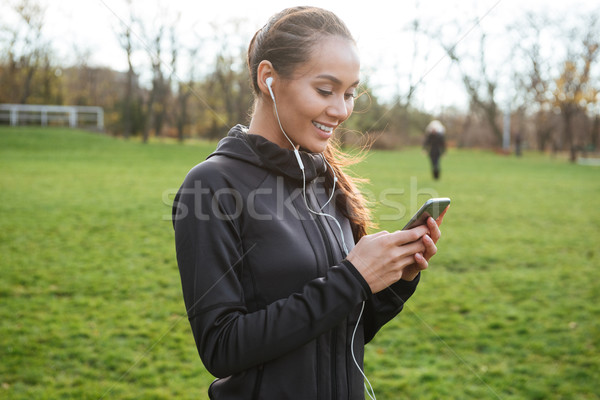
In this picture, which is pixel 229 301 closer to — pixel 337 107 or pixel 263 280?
pixel 263 280

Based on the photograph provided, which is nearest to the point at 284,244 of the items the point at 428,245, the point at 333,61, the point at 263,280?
the point at 263,280

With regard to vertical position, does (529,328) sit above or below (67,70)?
below

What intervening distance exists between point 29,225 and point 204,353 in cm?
862

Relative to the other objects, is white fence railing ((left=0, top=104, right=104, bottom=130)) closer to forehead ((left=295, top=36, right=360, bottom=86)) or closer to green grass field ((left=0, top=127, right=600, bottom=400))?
green grass field ((left=0, top=127, right=600, bottom=400))

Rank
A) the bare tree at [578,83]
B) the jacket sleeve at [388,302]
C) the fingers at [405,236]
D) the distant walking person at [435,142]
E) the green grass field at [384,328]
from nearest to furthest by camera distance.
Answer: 1. the fingers at [405,236]
2. the jacket sleeve at [388,302]
3. the green grass field at [384,328]
4. the distant walking person at [435,142]
5. the bare tree at [578,83]

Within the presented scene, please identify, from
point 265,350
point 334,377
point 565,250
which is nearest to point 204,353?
point 265,350

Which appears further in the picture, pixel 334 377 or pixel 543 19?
pixel 543 19

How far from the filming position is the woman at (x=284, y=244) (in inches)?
50.9

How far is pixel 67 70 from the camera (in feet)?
148

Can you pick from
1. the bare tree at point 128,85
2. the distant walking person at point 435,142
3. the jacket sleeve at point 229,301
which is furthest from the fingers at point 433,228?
the bare tree at point 128,85

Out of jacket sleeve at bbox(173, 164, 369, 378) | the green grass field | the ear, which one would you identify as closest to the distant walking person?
the green grass field

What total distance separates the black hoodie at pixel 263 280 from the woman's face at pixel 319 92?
100 mm

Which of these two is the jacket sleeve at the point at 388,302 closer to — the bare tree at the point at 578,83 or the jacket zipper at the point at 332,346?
the jacket zipper at the point at 332,346

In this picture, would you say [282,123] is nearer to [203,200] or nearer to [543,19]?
[203,200]
